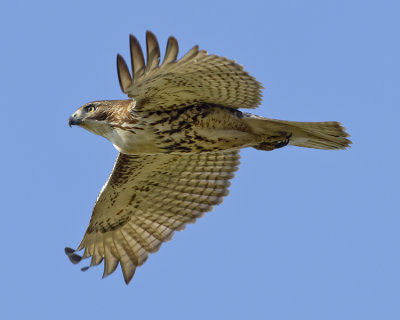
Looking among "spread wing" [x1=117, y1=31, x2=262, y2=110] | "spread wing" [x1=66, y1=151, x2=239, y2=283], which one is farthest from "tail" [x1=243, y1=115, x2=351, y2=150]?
"spread wing" [x1=66, y1=151, x2=239, y2=283]

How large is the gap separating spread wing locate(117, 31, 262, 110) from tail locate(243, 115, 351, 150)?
0.34 m

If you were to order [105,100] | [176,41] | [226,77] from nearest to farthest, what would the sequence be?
[176,41], [226,77], [105,100]

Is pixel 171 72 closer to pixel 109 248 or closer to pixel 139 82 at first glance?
pixel 139 82

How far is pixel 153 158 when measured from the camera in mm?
11430

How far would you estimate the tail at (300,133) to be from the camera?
1017 centimetres

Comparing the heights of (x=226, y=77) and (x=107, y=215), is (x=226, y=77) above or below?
above

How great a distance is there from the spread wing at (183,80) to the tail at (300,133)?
34 centimetres

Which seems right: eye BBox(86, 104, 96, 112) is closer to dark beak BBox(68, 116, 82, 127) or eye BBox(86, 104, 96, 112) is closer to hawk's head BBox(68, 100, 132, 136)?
hawk's head BBox(68, 100, 132, 136)

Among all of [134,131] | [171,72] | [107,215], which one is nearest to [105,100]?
[134,131]

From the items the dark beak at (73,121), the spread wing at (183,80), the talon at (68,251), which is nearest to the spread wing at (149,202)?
the talon at (68,251)

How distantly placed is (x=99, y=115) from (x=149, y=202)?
2.37m

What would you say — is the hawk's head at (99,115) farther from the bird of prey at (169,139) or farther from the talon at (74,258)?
the talon at (74,258)

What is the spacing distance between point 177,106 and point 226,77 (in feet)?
2.77

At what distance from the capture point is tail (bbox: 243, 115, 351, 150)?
10.2 m
